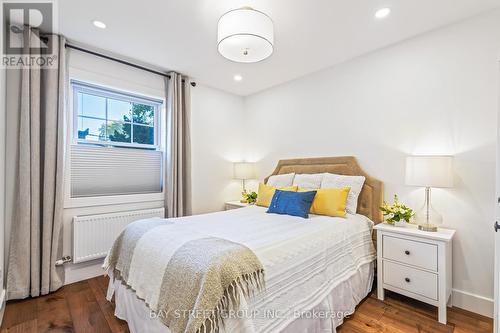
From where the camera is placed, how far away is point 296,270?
5.32ft

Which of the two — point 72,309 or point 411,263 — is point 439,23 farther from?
point 72,309

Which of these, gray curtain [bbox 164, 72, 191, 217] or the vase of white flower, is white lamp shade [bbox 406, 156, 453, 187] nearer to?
the vase of white flower

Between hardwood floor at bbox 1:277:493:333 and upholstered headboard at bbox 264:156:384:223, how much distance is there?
845 millimetres

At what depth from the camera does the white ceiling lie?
6.56 feet

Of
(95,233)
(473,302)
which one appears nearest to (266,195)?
(95,233)

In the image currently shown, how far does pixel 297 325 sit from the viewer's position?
5.06ft

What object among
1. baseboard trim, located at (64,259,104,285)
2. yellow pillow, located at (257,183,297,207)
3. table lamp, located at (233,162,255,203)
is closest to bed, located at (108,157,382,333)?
yellow pillow, located at (257,183,297,207)

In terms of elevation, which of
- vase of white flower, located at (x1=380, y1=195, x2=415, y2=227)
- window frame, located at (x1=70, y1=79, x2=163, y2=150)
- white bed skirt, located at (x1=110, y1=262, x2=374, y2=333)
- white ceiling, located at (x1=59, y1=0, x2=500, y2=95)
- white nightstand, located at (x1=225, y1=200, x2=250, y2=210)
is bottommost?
white bed skirt, located at (x1=110, y1=262, x2=374, y2=333)

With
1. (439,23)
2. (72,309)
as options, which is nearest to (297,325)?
(72,309)

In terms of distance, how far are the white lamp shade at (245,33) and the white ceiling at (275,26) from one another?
0.35 metres

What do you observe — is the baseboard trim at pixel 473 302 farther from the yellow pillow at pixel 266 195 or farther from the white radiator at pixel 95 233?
the white radiator at pixel 95 233

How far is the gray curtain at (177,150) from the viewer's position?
3.27 meters

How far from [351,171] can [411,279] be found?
1.22m

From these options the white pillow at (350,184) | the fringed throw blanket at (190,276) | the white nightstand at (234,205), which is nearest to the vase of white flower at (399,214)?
the white pillow at (350,184)
